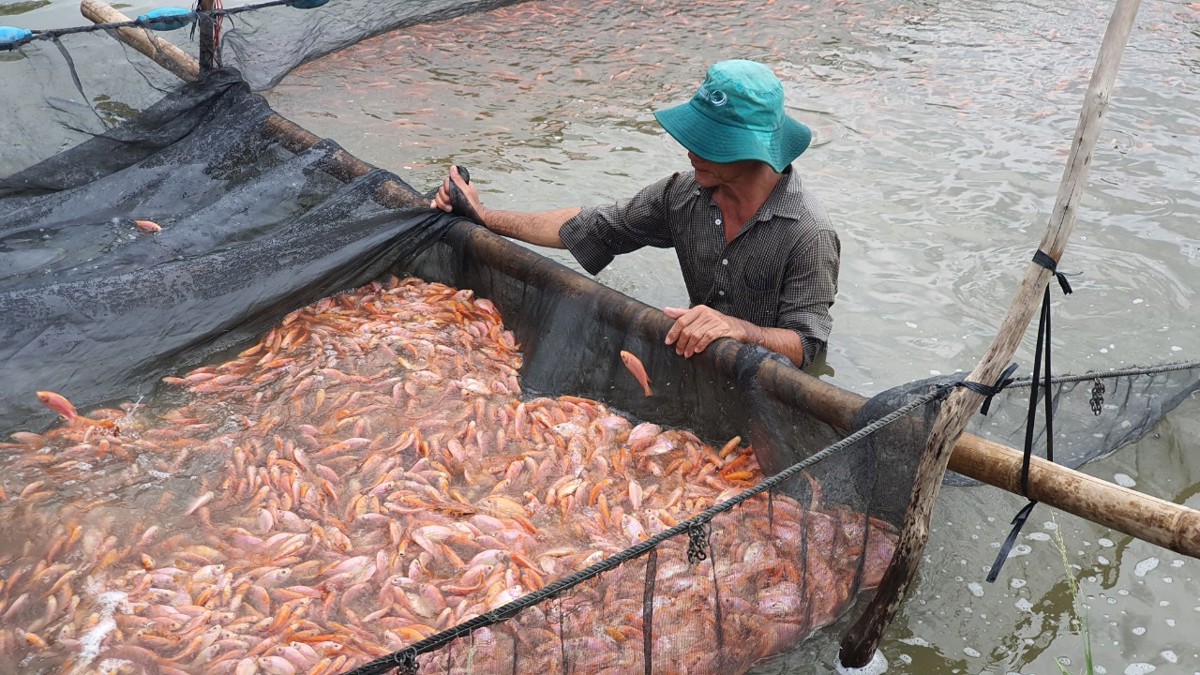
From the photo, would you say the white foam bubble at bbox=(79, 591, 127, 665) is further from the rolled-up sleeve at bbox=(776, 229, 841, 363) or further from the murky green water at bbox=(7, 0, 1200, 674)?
the rolled-up sleeve at bbox=(776, 229, 841, 363)

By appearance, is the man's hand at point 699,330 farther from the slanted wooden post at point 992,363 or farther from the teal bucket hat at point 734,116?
the slanted wooden post at point 992,363

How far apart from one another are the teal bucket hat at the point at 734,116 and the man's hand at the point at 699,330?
590 mm

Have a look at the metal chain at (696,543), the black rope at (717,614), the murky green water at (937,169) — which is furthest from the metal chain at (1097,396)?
the metal chain at (696,543)

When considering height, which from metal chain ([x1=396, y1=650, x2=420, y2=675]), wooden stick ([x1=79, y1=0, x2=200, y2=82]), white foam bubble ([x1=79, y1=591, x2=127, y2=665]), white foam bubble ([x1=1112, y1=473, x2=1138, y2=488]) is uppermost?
wooden stick ([x1=79, y1=0, x2=200, y2=82])

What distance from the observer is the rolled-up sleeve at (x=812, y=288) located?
3926mm

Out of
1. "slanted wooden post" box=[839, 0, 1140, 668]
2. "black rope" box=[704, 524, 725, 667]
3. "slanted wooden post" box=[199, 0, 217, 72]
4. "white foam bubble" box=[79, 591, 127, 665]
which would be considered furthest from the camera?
"slanted wooden post" box=[199, 0, 217, 72]

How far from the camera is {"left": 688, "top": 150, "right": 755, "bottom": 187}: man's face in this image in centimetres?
379

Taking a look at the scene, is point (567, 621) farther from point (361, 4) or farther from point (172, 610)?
point (361, 4)

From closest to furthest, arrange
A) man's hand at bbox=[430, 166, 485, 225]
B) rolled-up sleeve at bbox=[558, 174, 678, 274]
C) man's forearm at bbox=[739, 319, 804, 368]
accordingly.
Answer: man's forearm at bbox=[739, 319, 804, 368] → rolled-up sleeve at bbox=[558, 174, 678, 274] → man's hand at bbox=[430, 166, 485, 225]

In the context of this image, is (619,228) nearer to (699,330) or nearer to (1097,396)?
(699,330)

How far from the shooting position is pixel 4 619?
9.87 feet

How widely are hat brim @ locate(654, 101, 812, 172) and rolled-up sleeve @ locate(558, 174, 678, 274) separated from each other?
22.8 inches

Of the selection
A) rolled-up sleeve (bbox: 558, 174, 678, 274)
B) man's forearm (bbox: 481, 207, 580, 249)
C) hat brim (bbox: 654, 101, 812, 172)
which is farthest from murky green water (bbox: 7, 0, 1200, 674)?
hat brim (bbox: 654, 101, 812, 172)

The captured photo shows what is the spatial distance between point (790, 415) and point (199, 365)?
2.53 m
